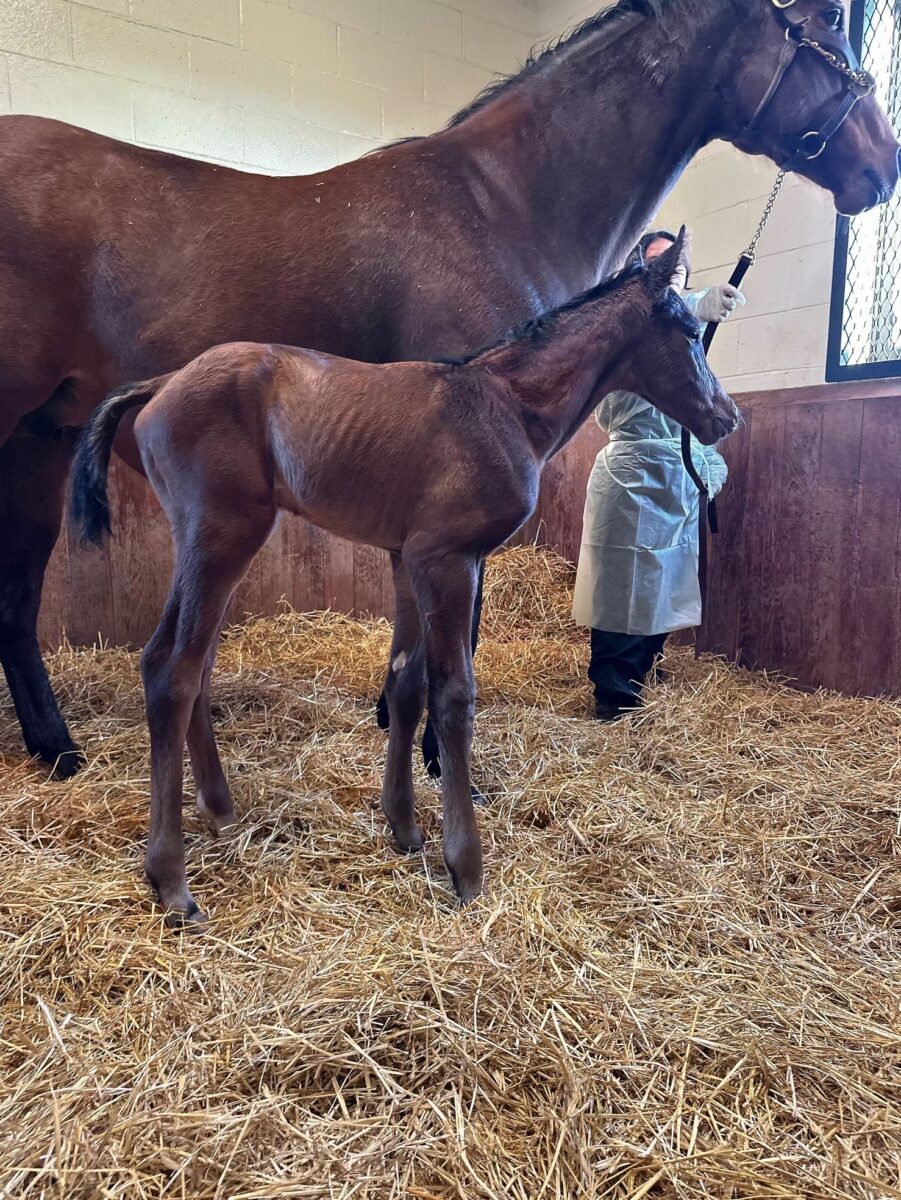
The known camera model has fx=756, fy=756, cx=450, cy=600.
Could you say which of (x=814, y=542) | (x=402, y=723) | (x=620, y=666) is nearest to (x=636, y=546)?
(x=620, y=666)

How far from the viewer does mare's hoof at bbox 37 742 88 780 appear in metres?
2.41

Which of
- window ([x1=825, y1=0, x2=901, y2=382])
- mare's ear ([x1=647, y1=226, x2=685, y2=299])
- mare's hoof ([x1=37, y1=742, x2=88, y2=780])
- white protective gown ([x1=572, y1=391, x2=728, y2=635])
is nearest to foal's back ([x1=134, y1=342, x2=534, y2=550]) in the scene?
mare's ear ([x1=647, y1=226, x2=685, y2=299])

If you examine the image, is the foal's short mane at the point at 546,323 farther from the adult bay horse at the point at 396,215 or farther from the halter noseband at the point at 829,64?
the halter noseband at the point at 829,64

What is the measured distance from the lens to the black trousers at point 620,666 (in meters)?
3.19

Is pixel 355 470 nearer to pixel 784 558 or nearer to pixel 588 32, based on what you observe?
pixel 588 32

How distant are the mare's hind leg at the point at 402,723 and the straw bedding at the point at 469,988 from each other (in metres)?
0.08

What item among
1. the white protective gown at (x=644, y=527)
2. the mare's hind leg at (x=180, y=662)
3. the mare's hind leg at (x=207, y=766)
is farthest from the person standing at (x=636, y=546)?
the mare's hind leg at (x=180, y=662)

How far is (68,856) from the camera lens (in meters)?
1.87

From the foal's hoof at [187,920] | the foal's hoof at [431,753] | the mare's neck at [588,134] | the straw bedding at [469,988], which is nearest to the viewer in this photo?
the straw bedding at [469,988]

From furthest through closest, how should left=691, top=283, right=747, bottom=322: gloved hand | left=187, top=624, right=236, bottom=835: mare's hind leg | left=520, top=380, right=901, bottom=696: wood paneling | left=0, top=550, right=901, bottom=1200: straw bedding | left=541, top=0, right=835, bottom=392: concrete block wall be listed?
left=541, top=0, right=835, bottom=392: concrete block wall
left=520, top=380, right=901, bottom=696: wood paneling
left=691, top=283, right=747, bottom=322: gloved hand
left=187, top=624, right=236, bottom=835: mare's hind leg
left=0, top=550, right=901, bottom=1200: straw bedding

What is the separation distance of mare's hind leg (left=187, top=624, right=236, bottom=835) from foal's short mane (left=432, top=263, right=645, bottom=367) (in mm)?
917

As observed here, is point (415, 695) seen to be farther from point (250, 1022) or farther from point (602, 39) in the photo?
point (602, 39)

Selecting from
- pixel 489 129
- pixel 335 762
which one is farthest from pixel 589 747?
pixel 489 129

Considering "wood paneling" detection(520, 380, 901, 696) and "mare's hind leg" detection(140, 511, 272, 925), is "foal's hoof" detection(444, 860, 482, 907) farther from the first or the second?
"wood paneling" detection(520, 380, 901, 696)
